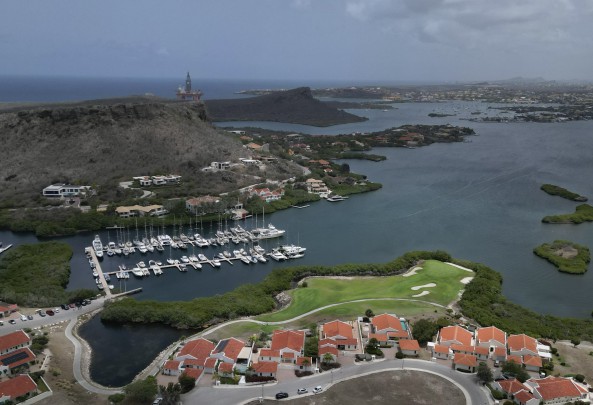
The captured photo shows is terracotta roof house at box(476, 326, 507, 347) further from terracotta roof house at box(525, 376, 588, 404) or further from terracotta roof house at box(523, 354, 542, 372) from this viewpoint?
terracotta roof house at box(525, 376, 588, 404)

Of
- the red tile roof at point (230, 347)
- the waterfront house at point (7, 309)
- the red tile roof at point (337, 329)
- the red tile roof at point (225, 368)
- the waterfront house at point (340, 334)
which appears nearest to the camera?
the red tile roof at point (225, 368)

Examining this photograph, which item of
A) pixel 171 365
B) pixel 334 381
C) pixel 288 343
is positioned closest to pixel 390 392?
pixel 334 381

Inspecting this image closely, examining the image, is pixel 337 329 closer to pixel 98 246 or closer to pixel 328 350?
pixel 328 350

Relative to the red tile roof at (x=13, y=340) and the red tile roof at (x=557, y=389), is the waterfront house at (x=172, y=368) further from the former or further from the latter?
the red tile roof at (x=557, y=389)

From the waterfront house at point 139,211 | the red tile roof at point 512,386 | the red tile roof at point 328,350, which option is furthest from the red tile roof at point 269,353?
the waterfront house at point 139,211

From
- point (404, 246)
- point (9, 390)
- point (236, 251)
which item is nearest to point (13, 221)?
point (236, 251)

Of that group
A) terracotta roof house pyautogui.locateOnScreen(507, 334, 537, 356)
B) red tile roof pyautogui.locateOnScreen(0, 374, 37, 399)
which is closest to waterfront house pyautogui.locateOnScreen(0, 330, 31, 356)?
red tile roof pyautogui.locateOnScreen(0, 374, 37, 399)
